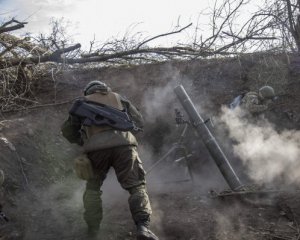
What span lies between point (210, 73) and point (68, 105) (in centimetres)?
316

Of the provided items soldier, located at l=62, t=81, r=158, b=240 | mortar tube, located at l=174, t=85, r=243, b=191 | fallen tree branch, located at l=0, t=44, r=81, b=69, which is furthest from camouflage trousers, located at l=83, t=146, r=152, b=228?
fallen tree branch, located at l=0, t=44, r=81, b=69

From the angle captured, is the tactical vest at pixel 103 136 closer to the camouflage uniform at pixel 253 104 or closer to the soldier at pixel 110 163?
the soldier at pixel 110 163

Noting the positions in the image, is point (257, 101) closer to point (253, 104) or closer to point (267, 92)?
point (253, 104)

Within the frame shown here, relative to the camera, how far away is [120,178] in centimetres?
420

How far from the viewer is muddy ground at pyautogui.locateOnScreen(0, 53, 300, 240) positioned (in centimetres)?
457

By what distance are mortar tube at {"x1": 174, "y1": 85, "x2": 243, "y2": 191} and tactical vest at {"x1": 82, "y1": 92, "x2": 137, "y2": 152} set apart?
67.1 inches

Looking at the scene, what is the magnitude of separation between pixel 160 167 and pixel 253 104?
199cm

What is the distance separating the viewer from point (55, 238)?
448cm

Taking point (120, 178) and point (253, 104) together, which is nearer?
point (120, 178)

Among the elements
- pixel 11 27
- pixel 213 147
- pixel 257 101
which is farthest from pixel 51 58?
pixel 257 101

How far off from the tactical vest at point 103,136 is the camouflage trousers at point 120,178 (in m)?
0.07

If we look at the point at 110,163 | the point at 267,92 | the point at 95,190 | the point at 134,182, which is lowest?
the point at 95,190

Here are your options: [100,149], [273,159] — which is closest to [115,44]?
[273,159]

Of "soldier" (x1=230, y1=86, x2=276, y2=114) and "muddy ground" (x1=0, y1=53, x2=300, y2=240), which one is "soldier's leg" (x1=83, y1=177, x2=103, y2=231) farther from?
"soldier" (x1=230, y1=86, x2=276, y2=114)
